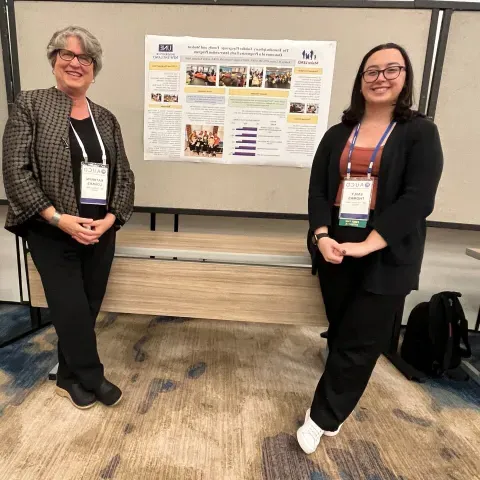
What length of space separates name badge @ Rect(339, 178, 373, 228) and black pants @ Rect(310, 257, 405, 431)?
5.5 inches

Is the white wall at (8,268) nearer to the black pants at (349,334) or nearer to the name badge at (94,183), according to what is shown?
the name badge at (94,183)

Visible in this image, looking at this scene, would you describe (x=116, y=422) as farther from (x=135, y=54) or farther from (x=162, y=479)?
(x=135, y=54)

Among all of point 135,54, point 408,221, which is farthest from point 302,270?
point 135,54

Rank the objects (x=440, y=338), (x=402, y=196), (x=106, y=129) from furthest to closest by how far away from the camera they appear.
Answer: (x=440, y=338) → (x=106, y=129) → (x=402, y=196)

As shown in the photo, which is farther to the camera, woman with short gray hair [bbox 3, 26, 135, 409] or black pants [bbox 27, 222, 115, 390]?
black pants [bbox 27, 222, 115, 390]

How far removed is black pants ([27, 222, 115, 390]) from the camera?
1.37 m

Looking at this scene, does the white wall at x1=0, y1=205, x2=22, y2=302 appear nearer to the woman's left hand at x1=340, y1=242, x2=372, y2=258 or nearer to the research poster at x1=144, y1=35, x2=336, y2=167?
the research poster at x1=144, y1=35, x2=336, y2=167

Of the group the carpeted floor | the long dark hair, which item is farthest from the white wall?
the long dark hair

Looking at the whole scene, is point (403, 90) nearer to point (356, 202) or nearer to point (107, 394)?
point (356, 202)

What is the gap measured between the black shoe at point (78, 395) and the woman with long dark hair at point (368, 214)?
88 centimetres

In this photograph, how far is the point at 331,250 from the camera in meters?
1.22

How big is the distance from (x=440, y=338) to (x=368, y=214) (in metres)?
1.08

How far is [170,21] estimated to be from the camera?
1.81 metres

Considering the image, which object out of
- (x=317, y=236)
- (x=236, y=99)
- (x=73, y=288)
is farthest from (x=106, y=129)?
(x=317, y=236)
